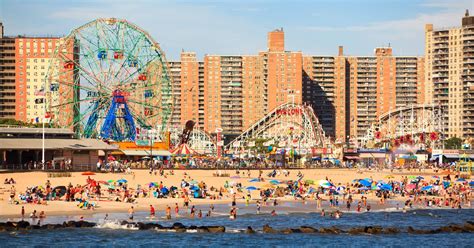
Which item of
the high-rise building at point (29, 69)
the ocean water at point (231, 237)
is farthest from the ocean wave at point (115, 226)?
the high-rise building at point (29, 69)

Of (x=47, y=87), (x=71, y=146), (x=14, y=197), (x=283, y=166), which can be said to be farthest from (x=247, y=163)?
(x=14, y=197)

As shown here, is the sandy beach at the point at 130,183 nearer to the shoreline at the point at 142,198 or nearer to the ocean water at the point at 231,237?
the shoreline at the point at 142,198

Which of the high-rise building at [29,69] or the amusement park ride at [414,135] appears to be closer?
the amusement park ride at [414,135]

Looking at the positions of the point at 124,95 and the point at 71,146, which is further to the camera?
the point at 124,95

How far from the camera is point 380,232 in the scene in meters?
61.6

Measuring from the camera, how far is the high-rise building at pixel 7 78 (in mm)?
187250

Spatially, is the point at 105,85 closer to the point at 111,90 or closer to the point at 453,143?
the point at 111,90

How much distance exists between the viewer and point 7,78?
18838 centimetres

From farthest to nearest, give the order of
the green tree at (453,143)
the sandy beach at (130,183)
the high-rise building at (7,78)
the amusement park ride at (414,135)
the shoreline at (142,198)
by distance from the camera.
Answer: the green tree at (453,143) → the high-rise building at (7,78) → the amusement park ride at (414,135) → the sandy beach at (130,183) → the shoreline at (142,198)

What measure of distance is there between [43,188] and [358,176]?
52420 millimetres

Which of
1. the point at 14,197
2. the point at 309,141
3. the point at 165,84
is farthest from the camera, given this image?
the point at 309,141

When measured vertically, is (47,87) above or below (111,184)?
above

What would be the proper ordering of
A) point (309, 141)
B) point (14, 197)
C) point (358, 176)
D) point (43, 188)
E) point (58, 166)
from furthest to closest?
point (309, 141) → point (358, 176) → point (58, 166) → point (43, 188) → point (14, 197)

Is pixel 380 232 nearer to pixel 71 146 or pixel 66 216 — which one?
pixel 66 216
